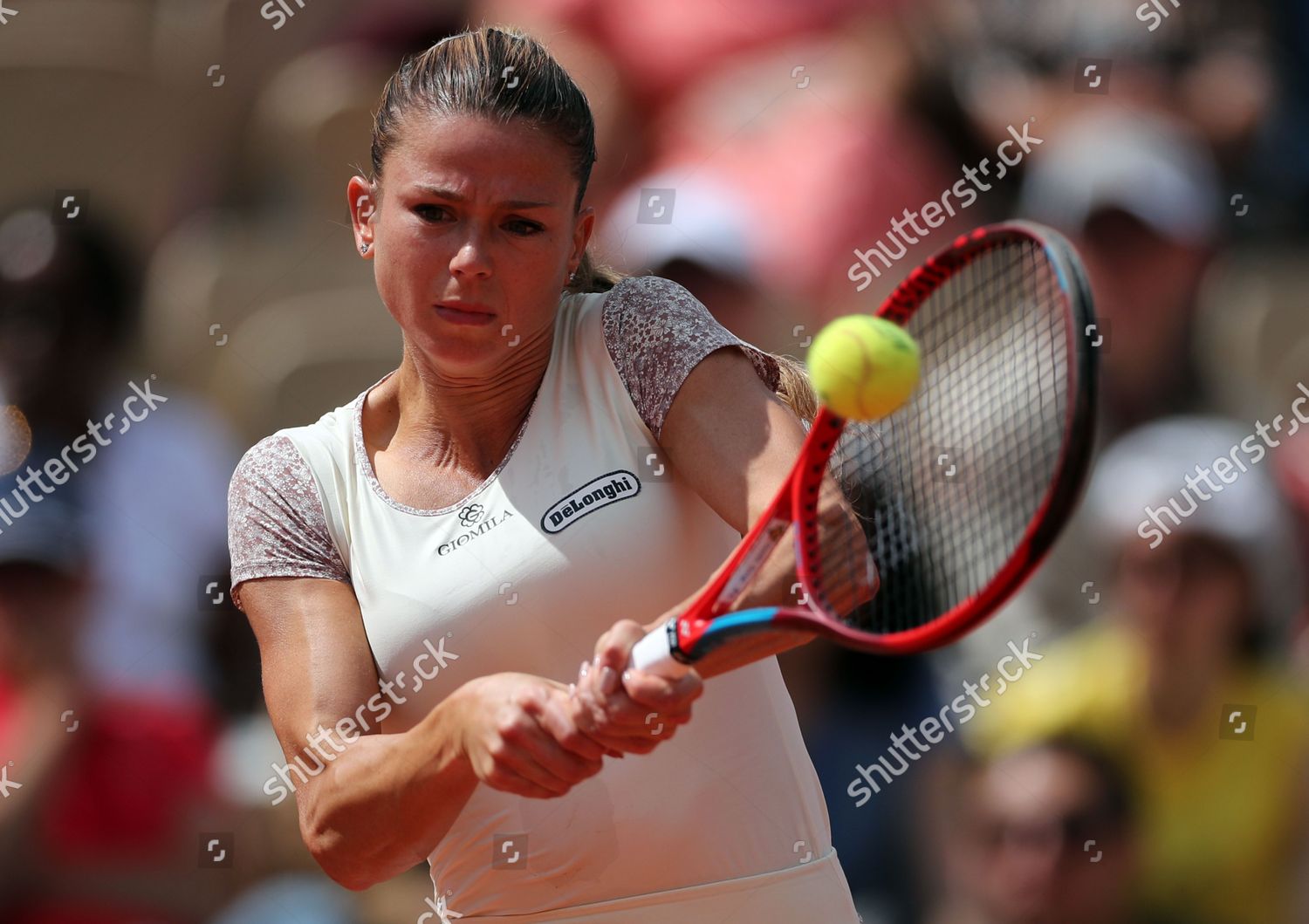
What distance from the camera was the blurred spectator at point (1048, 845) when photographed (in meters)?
2.66

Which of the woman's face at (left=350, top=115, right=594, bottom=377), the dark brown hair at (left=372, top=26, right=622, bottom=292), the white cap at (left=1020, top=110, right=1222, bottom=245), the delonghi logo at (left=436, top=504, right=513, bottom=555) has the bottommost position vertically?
the delonghi logo at (left=436, top=504, right=513, bottom=555)

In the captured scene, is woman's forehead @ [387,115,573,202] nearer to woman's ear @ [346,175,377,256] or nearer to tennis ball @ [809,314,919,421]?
woman's ear @ [346,175,377,256]

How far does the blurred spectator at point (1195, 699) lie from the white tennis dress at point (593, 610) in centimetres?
114

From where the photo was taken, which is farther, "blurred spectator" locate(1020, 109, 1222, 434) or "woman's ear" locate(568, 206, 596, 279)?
"blurred spectator" locate(1020, 109, 1222, 434)

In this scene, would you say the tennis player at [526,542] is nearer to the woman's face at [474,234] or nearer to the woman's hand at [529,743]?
the woman's face at [474,234]

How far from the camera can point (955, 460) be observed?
2158 millimetres

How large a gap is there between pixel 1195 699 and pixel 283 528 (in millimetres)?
1704

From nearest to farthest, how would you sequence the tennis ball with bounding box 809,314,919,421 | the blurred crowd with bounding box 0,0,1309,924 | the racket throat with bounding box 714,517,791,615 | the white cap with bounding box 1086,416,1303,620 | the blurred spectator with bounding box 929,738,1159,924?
the tennis ball with bounding box 809,314,919,421 → the racket throat with bounding box 714,517,791,615 → the blurred spectator with bounding box 929,738,1159,924 → the blurred crowd with bounding box 0,0,1309,924 → the white cap with bounding box 1086,416,1303,620

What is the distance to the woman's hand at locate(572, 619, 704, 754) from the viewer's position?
1.42 m

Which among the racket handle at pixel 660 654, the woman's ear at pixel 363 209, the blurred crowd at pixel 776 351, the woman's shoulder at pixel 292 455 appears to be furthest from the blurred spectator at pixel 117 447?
the racket handle at pixel 660 654

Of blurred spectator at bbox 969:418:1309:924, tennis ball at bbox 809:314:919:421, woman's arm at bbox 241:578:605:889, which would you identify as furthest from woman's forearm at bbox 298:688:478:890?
blurred spectator at bbox 969:418:1309:924

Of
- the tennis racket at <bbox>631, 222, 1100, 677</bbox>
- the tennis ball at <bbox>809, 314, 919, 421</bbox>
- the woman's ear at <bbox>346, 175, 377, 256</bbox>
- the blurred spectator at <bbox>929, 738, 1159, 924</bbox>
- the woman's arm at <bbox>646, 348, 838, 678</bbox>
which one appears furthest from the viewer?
the blurred spectator at <bbox>929, 738, 1159, 924</bbox>

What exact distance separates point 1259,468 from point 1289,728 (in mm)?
504

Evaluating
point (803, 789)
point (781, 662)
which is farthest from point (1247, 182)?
point (803, 789)
